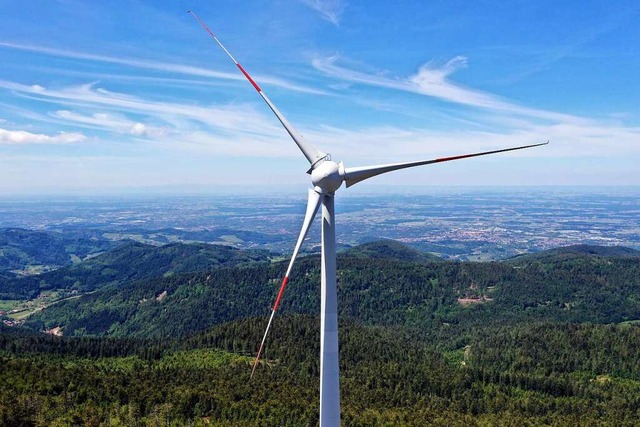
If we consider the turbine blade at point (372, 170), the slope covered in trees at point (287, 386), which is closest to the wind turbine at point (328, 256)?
the turbine blade at point (372, 170)

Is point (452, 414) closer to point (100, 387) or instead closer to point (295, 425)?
point (295, 425)

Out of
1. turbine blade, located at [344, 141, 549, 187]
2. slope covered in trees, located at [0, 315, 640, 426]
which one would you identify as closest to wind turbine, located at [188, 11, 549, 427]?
turbine blade, located at [344, 141, 549, 187]

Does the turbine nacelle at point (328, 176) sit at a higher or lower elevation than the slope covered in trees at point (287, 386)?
higher

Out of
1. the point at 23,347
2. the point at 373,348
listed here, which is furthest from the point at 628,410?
the point at 23,347

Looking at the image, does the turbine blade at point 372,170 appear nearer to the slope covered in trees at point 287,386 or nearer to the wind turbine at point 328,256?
the wind turbine at point 328,256

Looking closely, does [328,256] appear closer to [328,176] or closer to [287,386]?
[328,176]

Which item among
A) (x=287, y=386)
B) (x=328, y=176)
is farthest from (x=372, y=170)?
(x=287, y=386)

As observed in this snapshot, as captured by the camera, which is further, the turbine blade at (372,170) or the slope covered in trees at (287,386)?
the slope covered in trees at (287,386)

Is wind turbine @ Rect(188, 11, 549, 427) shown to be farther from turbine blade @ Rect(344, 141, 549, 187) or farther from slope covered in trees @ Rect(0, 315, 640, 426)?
slope covered in trees @ Rect(0, 315, 640, 426)
